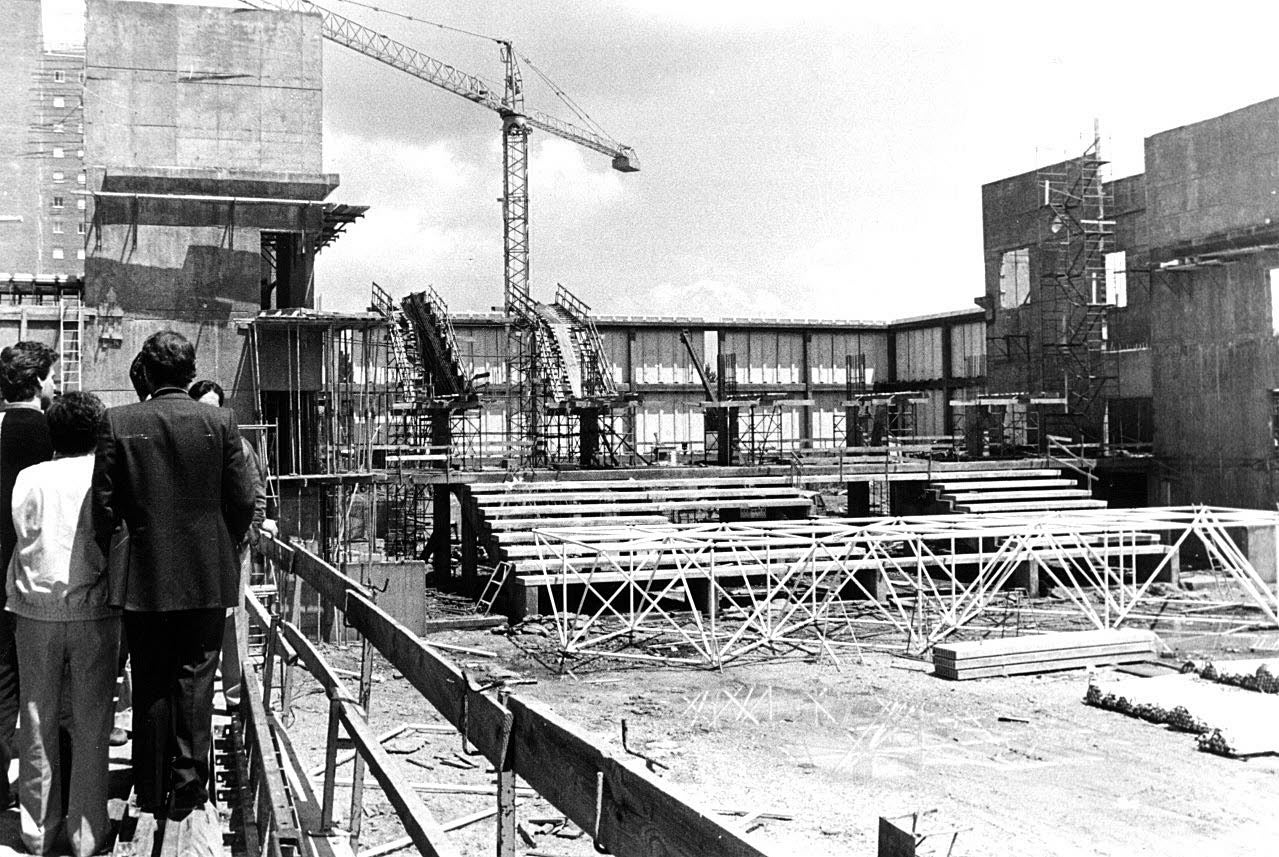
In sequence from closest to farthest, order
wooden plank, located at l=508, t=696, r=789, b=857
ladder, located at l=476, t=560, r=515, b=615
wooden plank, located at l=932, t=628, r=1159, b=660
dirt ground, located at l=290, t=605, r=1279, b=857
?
wooden plank, located at l=508, t=696, r=789, b=857 < dirt ground, located at l=290, t=605, r=1279, b=857 < wooden plank, located at l=932, t=628, r=1159, b=660 < ladder, located at l=476, t=560, r=515, b=615

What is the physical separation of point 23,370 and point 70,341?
71.5ft

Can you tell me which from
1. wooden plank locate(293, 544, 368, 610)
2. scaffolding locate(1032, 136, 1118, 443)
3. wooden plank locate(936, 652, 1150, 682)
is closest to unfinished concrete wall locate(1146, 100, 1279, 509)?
scaffolding locate(1032, 136, 1118, 443)

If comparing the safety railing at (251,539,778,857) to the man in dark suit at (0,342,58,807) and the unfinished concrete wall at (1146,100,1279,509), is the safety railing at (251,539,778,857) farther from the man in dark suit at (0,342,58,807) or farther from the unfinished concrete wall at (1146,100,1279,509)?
the unfinished concrete wall at (1146,100,1279,509)

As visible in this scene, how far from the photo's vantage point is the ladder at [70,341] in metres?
25.5

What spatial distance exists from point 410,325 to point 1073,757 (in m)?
29.1

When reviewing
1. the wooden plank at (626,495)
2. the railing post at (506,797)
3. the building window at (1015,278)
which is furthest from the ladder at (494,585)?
A: the building window at (1015,278)

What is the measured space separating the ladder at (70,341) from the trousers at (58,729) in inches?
854

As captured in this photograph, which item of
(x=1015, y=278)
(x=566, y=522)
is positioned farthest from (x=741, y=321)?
(x=566, y=522)

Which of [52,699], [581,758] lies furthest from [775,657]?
[581,758]

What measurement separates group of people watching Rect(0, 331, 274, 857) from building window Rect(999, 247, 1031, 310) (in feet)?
138

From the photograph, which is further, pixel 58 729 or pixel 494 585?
pixel 494 585

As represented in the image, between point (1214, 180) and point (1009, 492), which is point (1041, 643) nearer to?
point (1009, 492)

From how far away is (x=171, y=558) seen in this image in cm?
536

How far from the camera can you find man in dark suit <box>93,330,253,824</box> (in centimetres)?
536
